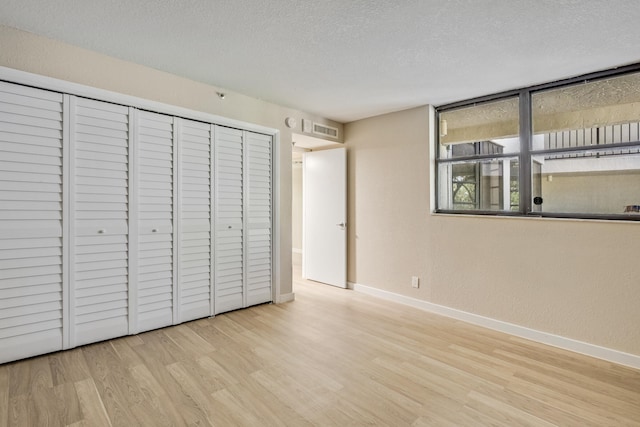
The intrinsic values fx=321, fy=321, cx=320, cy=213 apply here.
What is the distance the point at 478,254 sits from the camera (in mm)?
3303

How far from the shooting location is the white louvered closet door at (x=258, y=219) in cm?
357

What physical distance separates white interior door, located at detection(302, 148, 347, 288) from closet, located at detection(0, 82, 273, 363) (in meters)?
1.31

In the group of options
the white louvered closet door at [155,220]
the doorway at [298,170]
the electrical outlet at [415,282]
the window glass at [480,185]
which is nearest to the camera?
the white louvered closet door at [155,220]

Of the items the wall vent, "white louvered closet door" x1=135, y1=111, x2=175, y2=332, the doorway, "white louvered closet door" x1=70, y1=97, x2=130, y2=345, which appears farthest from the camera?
the doorway

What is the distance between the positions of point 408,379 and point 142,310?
7.50 feet

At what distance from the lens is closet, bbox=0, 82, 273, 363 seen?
2271 millimetres

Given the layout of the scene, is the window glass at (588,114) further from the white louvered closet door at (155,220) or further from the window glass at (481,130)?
the white louvered closet door at (155,220)

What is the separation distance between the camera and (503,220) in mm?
3133

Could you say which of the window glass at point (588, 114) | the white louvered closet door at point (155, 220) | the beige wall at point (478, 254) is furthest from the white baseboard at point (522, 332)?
the white louvered closet door at point (155, 220)

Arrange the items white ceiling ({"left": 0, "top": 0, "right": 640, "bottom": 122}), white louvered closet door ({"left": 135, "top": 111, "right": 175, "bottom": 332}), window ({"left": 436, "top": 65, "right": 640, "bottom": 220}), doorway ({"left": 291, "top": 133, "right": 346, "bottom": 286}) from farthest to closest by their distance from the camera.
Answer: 1. doorway ({"left": 291, "top": 133, "right": 346, "bottom": 286})
2. white louvered closet door ({"left": 135, "top": 111, "right": 175, "bottom": 332})
3. window ({"left": 436, "top": 65, "right": 640, "bottom": 220})
4. white ceiling ({"left": 0, "top": 0, "right": 640, "bottom": 122})

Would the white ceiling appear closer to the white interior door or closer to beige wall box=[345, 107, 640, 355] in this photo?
beige wall box=[345, 107, 640, 355]

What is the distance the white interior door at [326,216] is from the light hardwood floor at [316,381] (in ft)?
5.18

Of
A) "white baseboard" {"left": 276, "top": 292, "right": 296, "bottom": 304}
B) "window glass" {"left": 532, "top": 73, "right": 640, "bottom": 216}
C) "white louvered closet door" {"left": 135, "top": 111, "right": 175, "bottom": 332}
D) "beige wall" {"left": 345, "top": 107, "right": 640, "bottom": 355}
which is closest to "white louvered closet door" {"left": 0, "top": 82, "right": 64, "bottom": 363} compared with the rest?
"white louvered closet door" {"left": 135, "top": 111, "right": 175, "bottom": 332}

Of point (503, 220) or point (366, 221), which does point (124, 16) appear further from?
point (503, 220)
